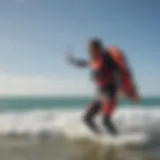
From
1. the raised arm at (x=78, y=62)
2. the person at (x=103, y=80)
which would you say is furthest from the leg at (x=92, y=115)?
the raised arm at (x=78, y=62)

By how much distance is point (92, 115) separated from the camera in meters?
1.65

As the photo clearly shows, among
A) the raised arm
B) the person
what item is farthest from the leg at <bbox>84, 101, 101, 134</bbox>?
the raised arm

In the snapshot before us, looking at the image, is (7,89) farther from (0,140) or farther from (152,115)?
(152,115)

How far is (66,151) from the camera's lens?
65.4 inches

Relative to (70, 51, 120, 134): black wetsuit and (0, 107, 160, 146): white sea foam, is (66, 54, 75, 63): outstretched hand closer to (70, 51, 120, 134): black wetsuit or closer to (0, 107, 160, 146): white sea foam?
(70, 51, 120, 134): black wetsuit

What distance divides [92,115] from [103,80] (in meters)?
0.14

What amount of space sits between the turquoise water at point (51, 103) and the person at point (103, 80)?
0.13 ft

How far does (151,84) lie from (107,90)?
0.55 ft

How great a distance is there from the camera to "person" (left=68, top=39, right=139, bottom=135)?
1.64 metres

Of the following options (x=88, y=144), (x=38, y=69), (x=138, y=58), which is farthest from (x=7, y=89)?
(x=138, y=58)

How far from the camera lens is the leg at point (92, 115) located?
164cm

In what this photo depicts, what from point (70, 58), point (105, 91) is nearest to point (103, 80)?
point (105, 91)

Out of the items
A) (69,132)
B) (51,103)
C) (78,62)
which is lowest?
(69,132)

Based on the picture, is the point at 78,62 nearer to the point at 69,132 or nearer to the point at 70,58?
the point at 70,58
